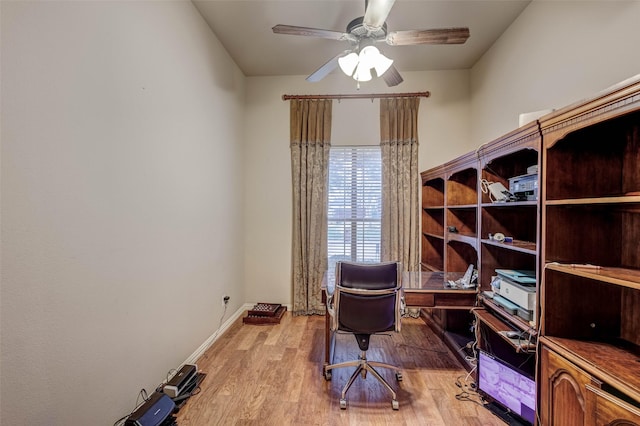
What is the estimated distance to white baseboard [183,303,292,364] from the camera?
8.15 feet

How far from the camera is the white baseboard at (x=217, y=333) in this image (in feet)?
8.15

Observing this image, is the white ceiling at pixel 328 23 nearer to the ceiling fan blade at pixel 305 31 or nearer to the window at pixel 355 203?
the ceiling fan blade at pixel 305 31

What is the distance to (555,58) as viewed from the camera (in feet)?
6.97

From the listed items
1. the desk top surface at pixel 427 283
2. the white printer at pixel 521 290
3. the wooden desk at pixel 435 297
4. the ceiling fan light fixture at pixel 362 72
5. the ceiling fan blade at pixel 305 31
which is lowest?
the wooden desk at pixel 435 297

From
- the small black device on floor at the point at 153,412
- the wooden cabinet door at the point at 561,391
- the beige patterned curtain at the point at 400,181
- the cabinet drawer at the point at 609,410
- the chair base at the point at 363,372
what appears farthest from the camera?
the beige patterned curtain at the point at 400,181

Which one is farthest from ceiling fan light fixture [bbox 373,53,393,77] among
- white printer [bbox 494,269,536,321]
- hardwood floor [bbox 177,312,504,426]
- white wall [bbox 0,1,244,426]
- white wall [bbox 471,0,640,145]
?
hardwood floor [bbox 177,312,504,426]

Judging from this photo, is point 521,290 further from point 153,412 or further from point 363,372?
point 153,412

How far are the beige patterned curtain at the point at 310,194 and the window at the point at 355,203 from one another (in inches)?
6.3

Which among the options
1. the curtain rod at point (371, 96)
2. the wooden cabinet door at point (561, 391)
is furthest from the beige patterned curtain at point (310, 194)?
the wooden cabinet door at point (561, 391)

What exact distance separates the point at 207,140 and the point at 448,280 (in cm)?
272

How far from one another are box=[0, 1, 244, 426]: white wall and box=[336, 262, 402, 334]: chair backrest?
1.35m

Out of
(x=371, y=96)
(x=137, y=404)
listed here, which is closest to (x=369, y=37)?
(x=371, y=96)

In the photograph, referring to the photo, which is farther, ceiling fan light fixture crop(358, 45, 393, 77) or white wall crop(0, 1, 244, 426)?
ceiling fan light fixture crop(358, 45, 393, 77)

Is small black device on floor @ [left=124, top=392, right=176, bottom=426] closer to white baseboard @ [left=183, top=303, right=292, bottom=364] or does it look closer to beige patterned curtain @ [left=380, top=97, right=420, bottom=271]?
white baseboard @ [left=183, top=303, right=292, bottom=364]
